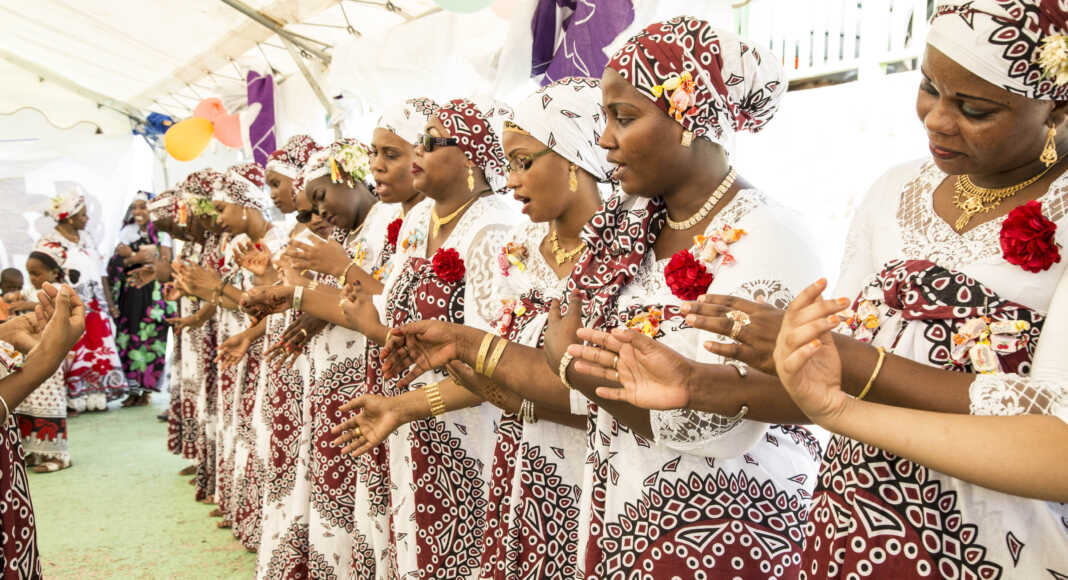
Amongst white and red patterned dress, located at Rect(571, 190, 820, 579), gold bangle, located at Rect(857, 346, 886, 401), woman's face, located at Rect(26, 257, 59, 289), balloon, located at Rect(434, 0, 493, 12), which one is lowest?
woman's face, located at Rect(26, 257, 59, 289)

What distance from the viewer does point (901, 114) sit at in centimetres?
217

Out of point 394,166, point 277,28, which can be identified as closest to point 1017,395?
point 394,166

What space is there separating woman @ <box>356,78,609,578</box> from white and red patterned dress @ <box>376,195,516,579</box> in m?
0.24

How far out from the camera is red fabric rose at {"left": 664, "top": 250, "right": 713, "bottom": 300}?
1.60 metres

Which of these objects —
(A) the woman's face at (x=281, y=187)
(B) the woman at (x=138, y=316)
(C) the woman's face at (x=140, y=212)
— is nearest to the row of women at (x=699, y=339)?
(A) the woman's face at (x=281, y=187)

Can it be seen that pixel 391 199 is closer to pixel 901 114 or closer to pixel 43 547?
pixel 901 114

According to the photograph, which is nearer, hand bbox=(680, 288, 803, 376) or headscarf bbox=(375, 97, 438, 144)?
hand bbox=(680, 288, 803, 376)

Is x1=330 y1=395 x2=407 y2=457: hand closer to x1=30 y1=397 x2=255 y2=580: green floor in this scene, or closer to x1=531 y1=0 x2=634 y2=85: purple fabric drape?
x1=531 y1=0 x2=634 y2=85: purple fabric drape

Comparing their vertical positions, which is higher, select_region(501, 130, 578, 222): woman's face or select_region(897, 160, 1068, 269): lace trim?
select_region(897, 160, 1068, 269): lace trim

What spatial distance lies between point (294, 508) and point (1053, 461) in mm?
3166

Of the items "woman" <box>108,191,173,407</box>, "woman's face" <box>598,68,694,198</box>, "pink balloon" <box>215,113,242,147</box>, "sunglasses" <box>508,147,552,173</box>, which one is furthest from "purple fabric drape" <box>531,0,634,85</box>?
"woman" <box>108,191,173,407</box>

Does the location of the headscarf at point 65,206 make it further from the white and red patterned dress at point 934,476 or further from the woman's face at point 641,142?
the white and red patterned dress at point 934,476

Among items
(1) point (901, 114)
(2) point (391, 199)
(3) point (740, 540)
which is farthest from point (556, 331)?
(2) point (391, 199)

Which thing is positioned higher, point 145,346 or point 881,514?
point 881,514
